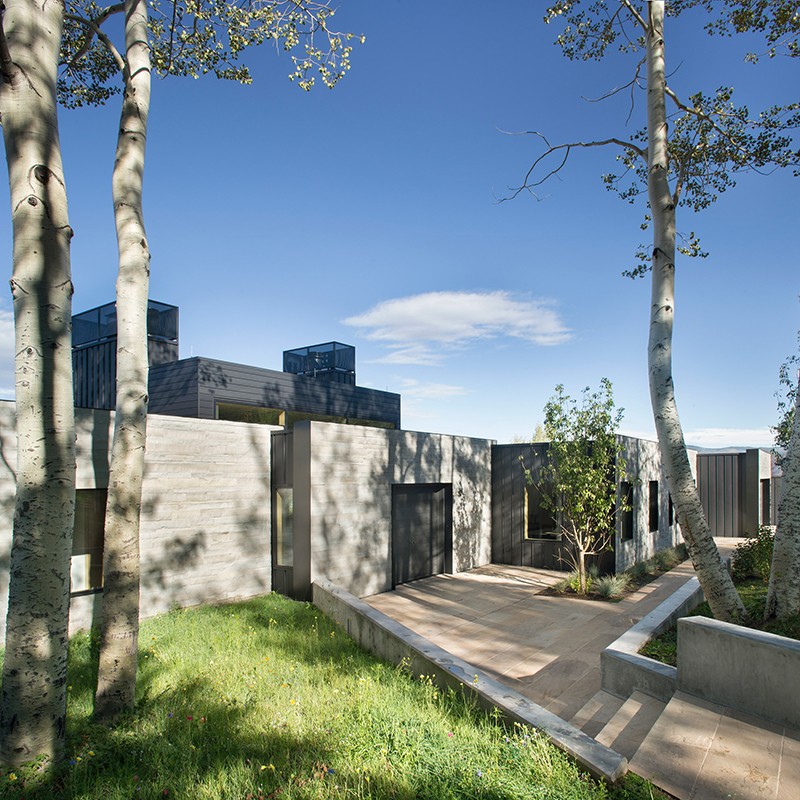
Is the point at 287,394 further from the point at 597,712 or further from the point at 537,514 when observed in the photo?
the point at 597,712

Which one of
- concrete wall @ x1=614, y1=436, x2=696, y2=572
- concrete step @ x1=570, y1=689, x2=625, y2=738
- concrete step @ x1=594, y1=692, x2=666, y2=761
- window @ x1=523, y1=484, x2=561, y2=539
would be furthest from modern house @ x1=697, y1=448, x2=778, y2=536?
concrete step @ x1=594, y1=692, x2=666, y2=761

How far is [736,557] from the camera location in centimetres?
838

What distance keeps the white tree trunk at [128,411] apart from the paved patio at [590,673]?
142 inches

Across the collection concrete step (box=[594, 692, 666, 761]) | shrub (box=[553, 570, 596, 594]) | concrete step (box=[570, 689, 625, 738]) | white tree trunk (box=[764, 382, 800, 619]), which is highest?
white tree trunk (box=[764, 382, 800, 619])

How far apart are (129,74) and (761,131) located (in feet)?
25.6

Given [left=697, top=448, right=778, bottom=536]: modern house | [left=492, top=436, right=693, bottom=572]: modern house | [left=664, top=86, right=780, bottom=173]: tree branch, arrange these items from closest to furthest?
1. [left=664, top=86, right=780, bottom=173]: tree branch
2. [left=492, top=436, right=693, bottom=572]: modern house
3. [left=697, top=448, right=778, bottom=536]: modern house

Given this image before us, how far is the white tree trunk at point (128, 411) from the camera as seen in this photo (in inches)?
151

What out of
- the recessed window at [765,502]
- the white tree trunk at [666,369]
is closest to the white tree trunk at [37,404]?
the white tree trunk at [666,369]

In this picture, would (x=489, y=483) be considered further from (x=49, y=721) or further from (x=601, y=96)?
(x=49, y=721)

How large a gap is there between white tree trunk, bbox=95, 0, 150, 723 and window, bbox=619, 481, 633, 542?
9.46 m

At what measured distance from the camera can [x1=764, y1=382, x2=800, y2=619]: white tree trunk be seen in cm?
463

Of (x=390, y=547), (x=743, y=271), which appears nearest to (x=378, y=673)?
(x=390, y=547)

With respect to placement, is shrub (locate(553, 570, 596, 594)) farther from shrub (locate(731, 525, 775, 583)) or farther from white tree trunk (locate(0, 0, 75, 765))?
white tree trunk (locate(0, 0, 75, 765))

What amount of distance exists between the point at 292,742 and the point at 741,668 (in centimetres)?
324
